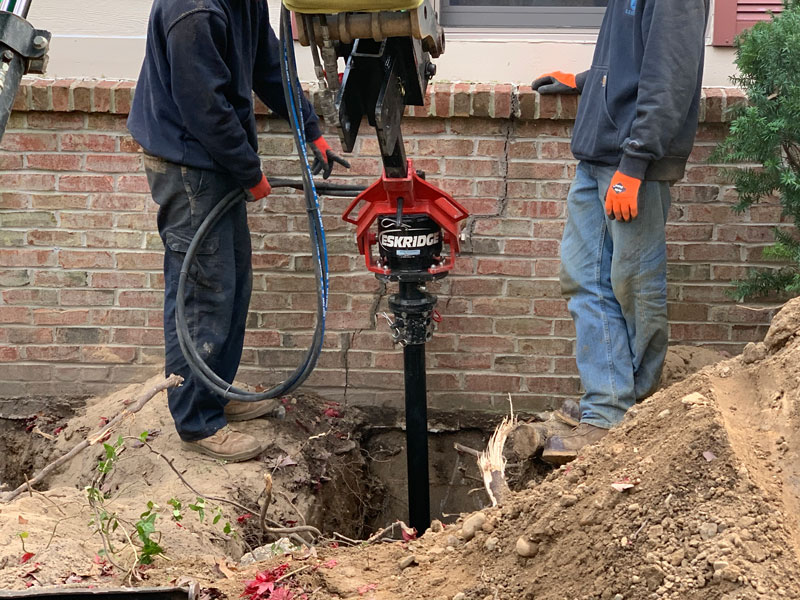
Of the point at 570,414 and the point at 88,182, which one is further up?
the point at 88,182

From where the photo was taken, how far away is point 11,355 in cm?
441

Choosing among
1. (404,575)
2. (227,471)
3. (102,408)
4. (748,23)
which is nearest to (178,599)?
(404,575)

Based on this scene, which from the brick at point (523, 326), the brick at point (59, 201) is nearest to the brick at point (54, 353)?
the brick at point (59, 201)

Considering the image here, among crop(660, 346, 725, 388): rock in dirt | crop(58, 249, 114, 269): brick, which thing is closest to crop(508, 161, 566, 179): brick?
crop(660, 346, 725, 388): rock in dirt

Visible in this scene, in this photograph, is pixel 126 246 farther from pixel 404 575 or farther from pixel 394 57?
pixel 404 575

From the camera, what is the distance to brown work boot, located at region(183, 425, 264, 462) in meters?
3.72

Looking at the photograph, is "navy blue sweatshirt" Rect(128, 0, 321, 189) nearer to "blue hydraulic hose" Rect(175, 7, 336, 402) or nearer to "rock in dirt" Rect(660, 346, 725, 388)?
"blue hydraulic hose" Rect(175, 7, 336, 402)

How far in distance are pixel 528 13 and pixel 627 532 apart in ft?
9.86

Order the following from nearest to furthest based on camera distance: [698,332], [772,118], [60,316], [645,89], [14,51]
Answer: [14,51]
[645,89]
[772,118]
[698,332]
[60,316]

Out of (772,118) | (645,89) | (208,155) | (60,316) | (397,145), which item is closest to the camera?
(397,145)

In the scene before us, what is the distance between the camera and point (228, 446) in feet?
12.3

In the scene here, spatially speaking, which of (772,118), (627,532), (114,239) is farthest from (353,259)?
(627,532)

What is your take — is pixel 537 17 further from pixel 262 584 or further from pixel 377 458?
pixel 262 584

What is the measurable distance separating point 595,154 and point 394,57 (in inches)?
38.8
